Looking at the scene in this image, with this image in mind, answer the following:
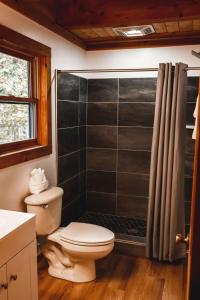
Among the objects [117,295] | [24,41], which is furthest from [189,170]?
[24,41]

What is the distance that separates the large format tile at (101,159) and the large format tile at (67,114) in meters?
0.52

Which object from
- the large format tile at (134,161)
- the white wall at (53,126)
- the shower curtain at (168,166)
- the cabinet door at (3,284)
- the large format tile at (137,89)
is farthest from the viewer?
the large format tile at (134,161)

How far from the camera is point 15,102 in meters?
2.44

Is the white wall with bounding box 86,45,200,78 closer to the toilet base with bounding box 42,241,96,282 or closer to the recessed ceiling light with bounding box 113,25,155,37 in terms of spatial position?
the recessed ceiling light with bounding box 113,25,155,37

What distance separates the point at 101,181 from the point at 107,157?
0.33 metres

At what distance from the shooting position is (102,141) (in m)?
3.70

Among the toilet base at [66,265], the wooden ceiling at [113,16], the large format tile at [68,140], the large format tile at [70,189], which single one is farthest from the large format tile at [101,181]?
the wooden ceiling at [113,16]

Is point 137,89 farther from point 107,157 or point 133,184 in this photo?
point 133,184

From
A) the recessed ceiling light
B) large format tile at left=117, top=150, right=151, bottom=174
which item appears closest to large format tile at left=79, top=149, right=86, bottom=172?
large format tile at left=117, top=150, right=151, bottom=174

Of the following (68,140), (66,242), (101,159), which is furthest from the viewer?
(101,159)

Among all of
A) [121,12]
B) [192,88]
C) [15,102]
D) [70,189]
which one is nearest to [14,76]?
[15,102]

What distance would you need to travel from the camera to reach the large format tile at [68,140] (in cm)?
304

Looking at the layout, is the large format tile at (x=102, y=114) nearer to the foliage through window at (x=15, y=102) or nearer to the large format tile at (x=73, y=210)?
the large format tile at (x=73, y=210)

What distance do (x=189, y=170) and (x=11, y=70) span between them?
7.31 feet
